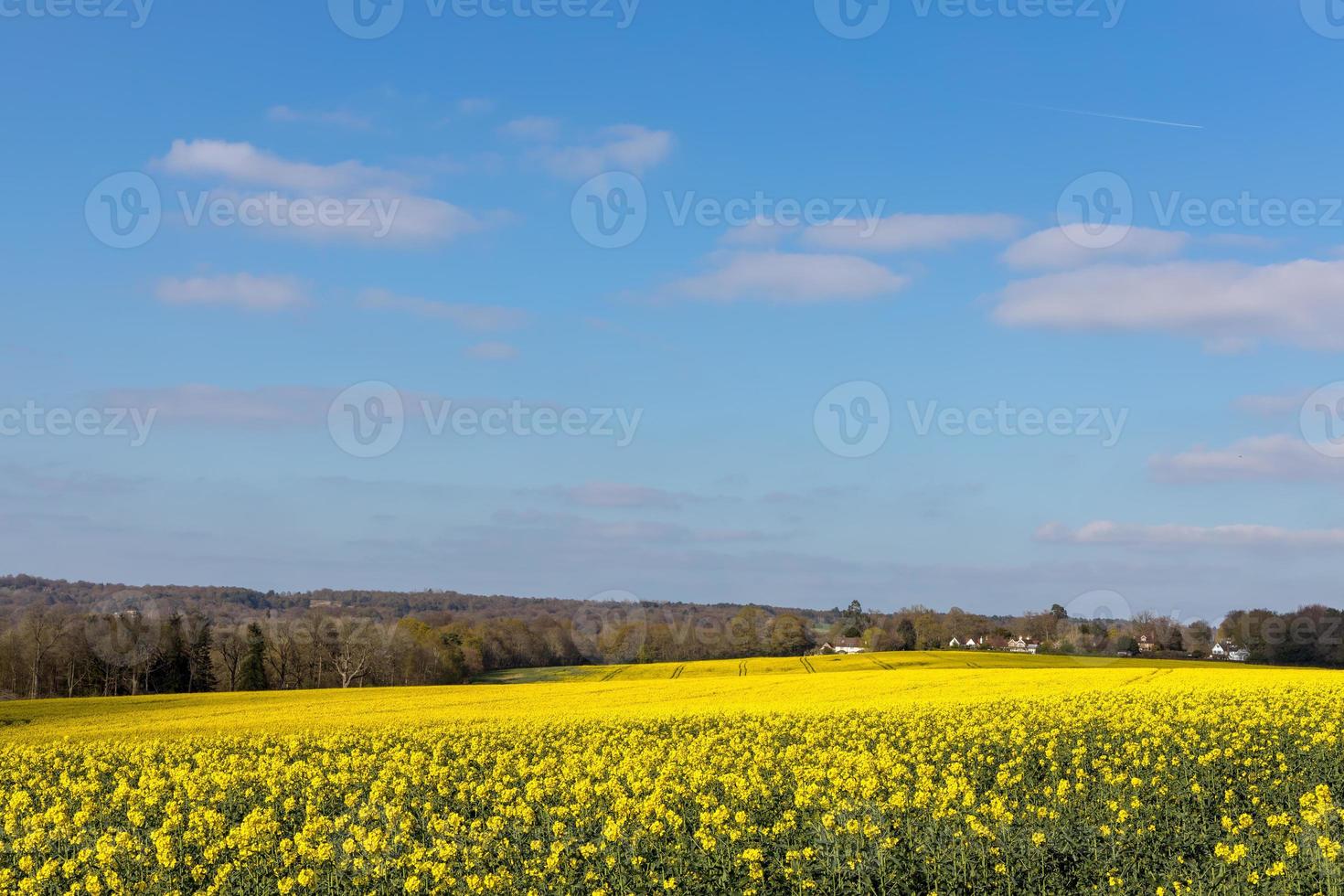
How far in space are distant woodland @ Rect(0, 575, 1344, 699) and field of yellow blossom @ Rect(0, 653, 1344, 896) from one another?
59366mm

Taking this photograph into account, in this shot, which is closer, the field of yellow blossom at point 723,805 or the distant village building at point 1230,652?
the field of yellow blossom at point 723,805

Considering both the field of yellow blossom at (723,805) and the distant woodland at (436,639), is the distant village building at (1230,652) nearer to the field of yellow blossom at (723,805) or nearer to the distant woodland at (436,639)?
the distant woodland at (436,639)

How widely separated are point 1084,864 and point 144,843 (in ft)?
37.9

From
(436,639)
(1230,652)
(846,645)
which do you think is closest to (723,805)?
(436,639)

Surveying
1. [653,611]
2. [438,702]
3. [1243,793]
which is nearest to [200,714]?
[438,702]

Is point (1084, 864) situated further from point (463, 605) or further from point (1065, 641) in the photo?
point (463, 605)

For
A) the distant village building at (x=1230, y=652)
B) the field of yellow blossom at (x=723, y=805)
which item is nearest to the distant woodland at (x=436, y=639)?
the distant village building at (x=1230, y=652)

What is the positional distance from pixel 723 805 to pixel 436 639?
82.6m

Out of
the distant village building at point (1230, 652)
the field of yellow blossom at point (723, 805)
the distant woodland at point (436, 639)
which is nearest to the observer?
the field of yellow blossom at point (723, 805)

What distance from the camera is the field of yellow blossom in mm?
12141

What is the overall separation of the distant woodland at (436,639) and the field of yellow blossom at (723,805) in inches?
2337

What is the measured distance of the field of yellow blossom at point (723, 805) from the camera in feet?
39.8

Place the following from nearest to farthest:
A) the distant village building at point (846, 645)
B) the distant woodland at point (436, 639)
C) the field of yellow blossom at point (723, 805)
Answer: the field of yellow blossom at point (723, 805) < the distant woodland at point (436, 639) < the distant village building at point (846, 645)

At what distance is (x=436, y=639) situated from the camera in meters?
94.1
